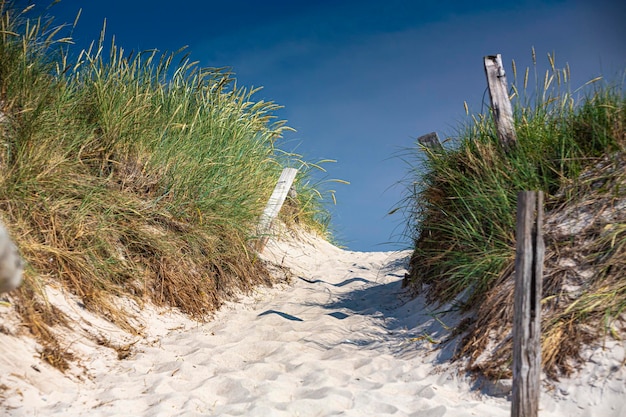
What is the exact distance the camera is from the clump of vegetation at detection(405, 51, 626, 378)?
3.49 m

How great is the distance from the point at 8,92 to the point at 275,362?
311cm

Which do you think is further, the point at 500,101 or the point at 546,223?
the point at 500,101

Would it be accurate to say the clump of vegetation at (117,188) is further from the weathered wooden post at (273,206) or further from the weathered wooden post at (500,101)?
the weathered wooden post at (500,101)

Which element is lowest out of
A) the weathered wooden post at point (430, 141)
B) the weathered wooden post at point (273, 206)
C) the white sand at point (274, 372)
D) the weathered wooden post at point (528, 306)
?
the white sand at point (274, 372)

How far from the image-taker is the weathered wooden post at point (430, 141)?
5367mm

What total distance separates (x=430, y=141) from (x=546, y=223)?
64.0 inches

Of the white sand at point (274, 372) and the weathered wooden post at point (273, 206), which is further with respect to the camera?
the weathered wooden post at point (273, 206)

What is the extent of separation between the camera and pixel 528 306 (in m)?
2.64

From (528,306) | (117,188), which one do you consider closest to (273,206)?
(117,188)

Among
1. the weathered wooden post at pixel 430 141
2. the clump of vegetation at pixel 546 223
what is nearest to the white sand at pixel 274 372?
the clump of vegetation at pixel 546 223

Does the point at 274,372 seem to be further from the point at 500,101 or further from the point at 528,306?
the point at 500,101

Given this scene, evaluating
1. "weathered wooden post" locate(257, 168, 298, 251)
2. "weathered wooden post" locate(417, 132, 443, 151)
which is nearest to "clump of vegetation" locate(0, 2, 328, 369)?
"weathered wooden post" locate(257, 168, 298, 251)

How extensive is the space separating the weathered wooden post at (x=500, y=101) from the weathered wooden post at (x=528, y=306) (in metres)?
2.09

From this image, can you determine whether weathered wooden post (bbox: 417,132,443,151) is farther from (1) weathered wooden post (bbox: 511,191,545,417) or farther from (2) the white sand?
(1) weathered wooden post (bbox: 511,191,545,417)
